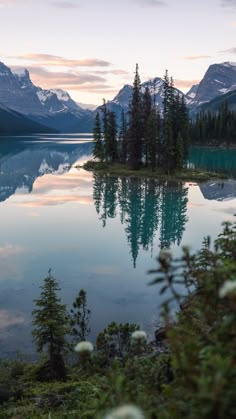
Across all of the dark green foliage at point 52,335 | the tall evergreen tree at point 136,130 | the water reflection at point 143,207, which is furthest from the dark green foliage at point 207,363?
the tall evergreen tree at point 136,130

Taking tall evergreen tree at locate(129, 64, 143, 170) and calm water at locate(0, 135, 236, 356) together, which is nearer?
calm water at locate(0, 135, 236, 356)

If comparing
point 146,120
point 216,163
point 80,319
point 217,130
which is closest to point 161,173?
point 146,120

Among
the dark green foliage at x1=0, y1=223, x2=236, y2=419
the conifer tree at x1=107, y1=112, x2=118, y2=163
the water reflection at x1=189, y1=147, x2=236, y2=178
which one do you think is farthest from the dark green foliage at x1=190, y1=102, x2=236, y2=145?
the dark green foliage at x1=0, y1=223, x2=236, y2=419

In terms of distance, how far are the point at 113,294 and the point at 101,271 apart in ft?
13.0

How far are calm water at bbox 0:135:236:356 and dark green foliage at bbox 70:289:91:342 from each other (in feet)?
1.36

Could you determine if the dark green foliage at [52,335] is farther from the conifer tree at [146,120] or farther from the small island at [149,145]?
the conifer tree at [146,120]

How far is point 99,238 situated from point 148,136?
165 ft

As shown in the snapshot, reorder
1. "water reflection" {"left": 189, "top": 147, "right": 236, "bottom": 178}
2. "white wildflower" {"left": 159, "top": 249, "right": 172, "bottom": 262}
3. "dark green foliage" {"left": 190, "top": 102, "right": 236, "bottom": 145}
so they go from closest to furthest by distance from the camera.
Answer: "white wildflower" {"left": 159, "top": 249, "right": 172, "bottom": 262}, "water reflection" {"left": 189, "top": 147, "right": 236, "bottom": 178}, "dark green foliage" {"left": 190, "top": 102, "right": 236, "bottom": 145}

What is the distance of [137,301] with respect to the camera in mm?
23359

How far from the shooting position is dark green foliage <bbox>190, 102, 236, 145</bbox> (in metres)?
188

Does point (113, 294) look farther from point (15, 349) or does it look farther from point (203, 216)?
point (203, 216)

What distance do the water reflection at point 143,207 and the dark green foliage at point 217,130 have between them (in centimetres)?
12185

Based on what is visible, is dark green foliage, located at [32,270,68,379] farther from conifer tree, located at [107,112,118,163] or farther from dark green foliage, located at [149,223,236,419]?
conifer tree, located at [107,112,118,163]

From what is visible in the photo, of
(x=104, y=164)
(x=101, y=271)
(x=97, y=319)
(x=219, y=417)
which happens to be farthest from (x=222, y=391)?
(x=104, y=164)
